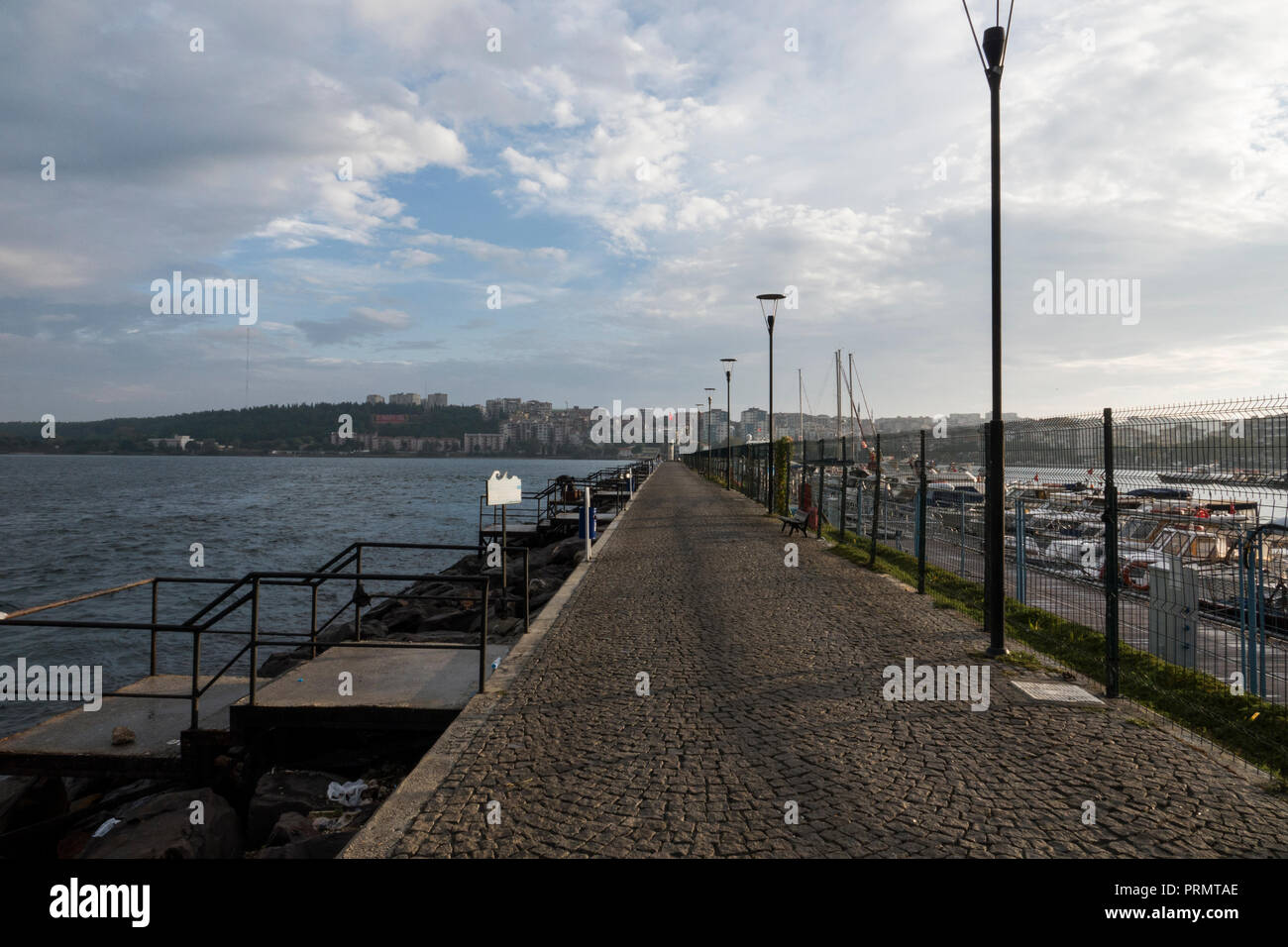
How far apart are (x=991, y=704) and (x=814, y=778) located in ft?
6.90

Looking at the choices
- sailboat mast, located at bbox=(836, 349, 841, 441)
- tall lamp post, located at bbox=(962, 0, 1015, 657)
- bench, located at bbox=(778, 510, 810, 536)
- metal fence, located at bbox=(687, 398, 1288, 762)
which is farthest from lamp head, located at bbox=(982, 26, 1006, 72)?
sailboat mast, located at bbox=(836, 349, 841, 441)

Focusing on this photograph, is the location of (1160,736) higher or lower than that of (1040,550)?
lower

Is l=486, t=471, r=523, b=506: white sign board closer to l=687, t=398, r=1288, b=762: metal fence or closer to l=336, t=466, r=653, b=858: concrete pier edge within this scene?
l=336, t=466, r=653, b=858: concrete pier edge

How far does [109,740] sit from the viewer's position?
6824 millimetres

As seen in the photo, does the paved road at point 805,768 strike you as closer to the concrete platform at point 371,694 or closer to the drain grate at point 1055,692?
the drain grate at point 1055,692

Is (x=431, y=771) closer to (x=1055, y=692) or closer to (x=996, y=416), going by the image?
(x=1055, y=692)

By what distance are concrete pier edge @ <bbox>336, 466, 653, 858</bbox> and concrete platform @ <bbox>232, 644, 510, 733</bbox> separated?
0.80ft

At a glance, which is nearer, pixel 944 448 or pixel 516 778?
pixel 516 778

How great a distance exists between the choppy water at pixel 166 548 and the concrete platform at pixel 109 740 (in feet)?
19.5

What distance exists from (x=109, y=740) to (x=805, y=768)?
19.7 feet

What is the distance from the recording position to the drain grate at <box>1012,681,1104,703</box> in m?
Answer: 5.81

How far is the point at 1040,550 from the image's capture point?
901cm
